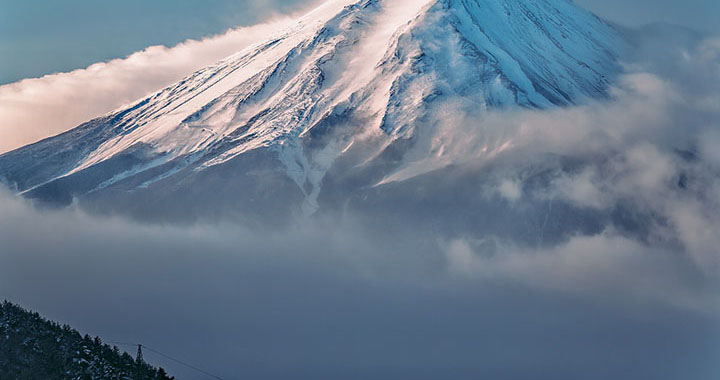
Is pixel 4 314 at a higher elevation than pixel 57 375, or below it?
higher

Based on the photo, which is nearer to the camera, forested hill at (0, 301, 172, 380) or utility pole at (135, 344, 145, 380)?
forested hill at (0, 301, 172, 380)

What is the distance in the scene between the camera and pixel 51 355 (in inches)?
3386

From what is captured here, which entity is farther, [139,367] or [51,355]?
[139,367]

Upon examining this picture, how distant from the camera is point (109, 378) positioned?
85.4 metres

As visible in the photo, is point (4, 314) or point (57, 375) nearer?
point (57, 375)

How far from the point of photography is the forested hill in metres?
83.7

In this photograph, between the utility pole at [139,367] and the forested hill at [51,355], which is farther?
the utility pole at [139,367]

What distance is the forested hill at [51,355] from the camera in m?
83.7

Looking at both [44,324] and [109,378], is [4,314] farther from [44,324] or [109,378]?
[109,378]

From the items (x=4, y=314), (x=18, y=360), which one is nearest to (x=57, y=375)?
(x=18, y=360)

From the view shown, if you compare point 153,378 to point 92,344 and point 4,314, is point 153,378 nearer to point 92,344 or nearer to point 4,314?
point 92,344

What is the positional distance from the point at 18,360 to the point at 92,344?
23.0ft

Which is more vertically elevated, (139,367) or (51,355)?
(139,367)

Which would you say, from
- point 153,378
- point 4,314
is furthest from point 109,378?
point 4,314
